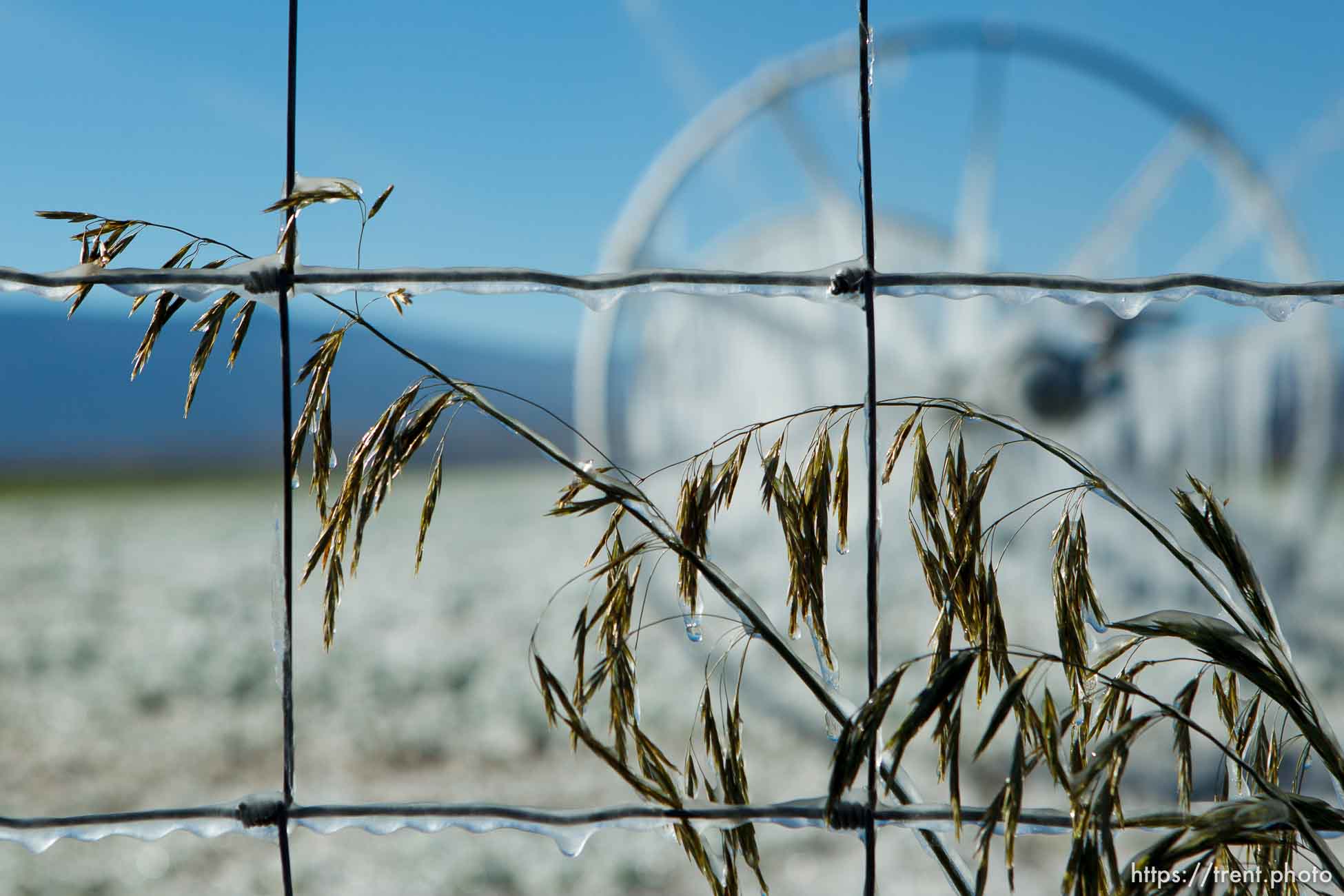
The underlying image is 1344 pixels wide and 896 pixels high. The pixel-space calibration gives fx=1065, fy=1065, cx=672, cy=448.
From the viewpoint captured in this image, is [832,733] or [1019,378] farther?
[1019,378]

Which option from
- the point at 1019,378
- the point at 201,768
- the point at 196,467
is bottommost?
the point at 201,768

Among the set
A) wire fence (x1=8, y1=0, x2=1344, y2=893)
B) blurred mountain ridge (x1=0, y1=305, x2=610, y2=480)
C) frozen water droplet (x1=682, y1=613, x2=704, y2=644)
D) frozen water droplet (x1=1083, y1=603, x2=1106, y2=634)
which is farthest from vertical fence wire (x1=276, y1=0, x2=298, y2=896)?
blurred mountain ridge (x1=0, y1=305, x2=610, y2=480)

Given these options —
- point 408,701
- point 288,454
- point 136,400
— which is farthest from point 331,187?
point 136,400

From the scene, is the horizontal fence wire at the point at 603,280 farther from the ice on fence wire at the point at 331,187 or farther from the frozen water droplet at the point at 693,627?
the frozen water droplet at the point at 693,627

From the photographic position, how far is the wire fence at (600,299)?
15.7 inches

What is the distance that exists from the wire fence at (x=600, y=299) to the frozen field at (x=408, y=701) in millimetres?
67

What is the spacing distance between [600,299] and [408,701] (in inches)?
259

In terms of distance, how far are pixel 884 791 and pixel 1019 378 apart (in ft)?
8.79

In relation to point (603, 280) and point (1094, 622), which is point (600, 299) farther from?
point (1094, 622)

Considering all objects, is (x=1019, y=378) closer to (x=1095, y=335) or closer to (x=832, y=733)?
(x=1095, y=335)

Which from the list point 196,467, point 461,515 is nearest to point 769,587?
point 461,515

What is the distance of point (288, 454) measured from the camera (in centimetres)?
42

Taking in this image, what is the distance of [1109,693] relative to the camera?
0.44m

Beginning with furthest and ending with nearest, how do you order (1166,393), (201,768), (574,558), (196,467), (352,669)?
(196,467) < (574,558) < (352,669) < (201,768) < (1166,393)
